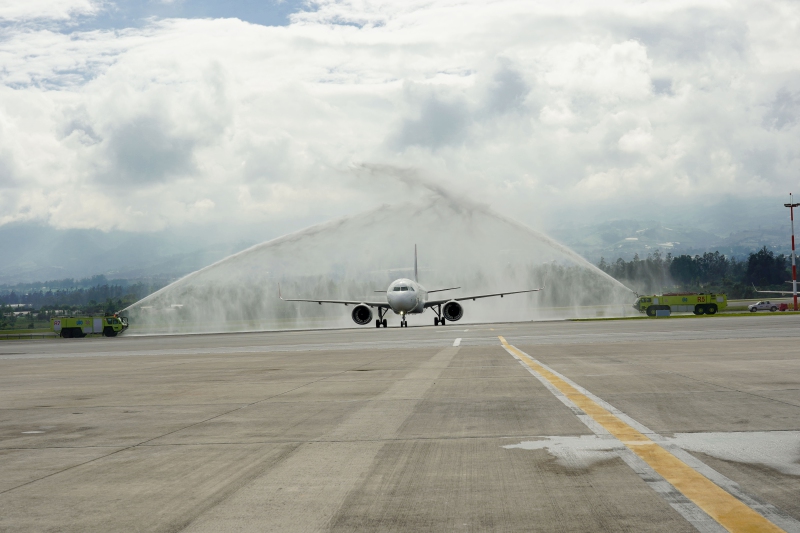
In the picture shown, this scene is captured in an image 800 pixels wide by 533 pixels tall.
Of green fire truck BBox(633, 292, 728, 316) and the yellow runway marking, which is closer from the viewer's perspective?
the yellow runway marking

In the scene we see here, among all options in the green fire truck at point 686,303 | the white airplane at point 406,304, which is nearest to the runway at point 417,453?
the white airplane at point 406,304

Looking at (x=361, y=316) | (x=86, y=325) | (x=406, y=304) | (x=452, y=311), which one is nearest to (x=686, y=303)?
(x=452, y=311)

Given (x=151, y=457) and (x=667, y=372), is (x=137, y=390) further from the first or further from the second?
(x=667, y=372)

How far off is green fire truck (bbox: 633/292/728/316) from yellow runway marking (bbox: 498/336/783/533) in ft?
247

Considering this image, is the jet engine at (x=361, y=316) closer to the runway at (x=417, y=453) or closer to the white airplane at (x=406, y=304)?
the white airplane at (x=406, y=304)

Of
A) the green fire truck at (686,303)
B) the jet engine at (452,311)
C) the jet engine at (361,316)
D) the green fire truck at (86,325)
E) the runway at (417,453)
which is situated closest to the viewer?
the runway at (417,453)

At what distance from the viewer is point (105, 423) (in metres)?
12.1

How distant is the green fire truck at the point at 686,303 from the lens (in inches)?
3209

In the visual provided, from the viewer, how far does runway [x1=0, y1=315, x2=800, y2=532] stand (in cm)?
602

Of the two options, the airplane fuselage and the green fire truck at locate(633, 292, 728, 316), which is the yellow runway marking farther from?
the green fire truck at locate(633, 292, 728, 316)

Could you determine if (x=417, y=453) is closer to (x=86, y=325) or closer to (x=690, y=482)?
(x=690, y=482)

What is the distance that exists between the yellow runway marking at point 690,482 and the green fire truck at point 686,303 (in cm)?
7519

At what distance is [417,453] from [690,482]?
310cm

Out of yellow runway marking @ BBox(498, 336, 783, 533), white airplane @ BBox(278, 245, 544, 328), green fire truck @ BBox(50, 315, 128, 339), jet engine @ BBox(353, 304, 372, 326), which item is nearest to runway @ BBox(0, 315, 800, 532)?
yellow runway marking @ BBox(498, 336, 783, 533)
